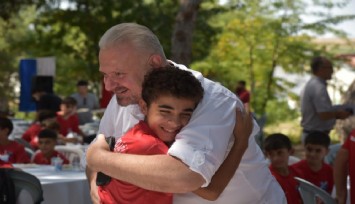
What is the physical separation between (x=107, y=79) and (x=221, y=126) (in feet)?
1.34

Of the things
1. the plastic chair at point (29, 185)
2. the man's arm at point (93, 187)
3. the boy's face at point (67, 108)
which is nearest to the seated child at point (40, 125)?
the boy's face at point (67, 108)

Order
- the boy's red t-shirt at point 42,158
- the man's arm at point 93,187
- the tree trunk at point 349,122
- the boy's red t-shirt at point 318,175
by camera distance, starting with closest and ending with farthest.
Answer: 1. the man's arm at point 93,187
2. the boy's red t-shirt at point 318,175
3. the tree trunk at point 349,122
4. the boy's red t-shirt at point 42,158

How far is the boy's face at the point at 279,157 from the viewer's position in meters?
6.06

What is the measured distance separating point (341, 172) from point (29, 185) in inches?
88.3

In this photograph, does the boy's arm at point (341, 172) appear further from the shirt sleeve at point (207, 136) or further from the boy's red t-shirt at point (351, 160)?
the shirt sleeve at point (207, 136)

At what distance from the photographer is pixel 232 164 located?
2.47 metres

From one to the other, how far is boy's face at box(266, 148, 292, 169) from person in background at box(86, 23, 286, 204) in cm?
333

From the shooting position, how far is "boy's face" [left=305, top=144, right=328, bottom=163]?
666 cm

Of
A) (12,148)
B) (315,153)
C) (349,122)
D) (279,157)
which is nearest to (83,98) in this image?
(12,148)

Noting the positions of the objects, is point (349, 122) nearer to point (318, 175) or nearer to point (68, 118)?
point (318, 175)

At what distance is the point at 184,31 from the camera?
14.4 metres

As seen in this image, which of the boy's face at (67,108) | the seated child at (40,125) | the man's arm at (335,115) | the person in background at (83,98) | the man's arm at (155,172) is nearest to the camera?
the man's arm at (155,172)

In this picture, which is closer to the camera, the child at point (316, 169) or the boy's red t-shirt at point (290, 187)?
the boy's red t-shirt at point (290, 187)

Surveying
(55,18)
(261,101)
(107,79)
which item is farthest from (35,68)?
(107,79)
